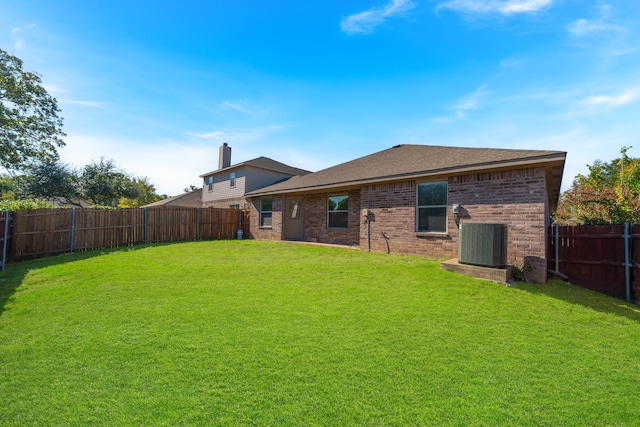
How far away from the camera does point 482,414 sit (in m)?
2.22

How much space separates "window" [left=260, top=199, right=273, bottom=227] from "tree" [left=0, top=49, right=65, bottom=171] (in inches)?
757

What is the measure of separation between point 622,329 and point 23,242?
1572 cm

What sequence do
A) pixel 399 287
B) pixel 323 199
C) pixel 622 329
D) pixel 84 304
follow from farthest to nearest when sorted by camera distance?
pixel 323 199, pixel 399 287, pixel 84 304, pixel 622 329

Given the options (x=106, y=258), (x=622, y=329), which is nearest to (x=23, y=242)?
(x=106, y=258)

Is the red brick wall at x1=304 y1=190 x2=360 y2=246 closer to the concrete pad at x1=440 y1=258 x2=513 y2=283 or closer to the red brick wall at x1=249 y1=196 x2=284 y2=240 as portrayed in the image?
the red brick wall at x1=249 y1=196 x2=284 y2=240

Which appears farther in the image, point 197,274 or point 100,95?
point 100,95

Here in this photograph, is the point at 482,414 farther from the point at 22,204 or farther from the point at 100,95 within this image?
the point at 22,204

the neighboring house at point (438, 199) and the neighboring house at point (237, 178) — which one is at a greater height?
the neighboring house at point (237, 178)

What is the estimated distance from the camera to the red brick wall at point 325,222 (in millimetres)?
12305

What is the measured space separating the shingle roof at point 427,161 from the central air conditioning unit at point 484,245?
197 centimetres

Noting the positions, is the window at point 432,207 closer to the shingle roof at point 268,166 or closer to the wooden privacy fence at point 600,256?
the wooden privacy fence at point 600,256

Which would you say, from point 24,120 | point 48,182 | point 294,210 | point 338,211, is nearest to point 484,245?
point 338,211

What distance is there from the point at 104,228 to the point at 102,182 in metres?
20.8

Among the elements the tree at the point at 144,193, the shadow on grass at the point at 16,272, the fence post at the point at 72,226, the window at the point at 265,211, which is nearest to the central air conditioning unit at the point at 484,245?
the shadow on grass at the point at 16,272
